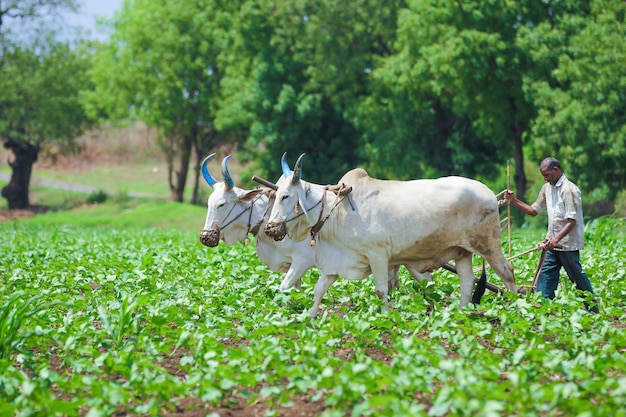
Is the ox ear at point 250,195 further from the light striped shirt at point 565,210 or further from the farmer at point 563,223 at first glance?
the light striped shirt at point 565,210

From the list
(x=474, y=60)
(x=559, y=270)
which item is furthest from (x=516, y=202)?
(x=474, y=60)

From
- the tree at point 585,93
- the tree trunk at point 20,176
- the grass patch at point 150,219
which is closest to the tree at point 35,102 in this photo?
the tree trunk at point 20,176

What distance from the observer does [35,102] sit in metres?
40.1

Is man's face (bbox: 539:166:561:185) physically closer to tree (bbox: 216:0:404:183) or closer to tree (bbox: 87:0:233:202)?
tree (bbox: 216:0:404:183)

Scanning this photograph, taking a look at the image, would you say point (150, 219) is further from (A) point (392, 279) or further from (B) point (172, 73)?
(A) point (392, 279)

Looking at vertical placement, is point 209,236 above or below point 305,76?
below

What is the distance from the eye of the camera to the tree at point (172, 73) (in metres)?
38.1

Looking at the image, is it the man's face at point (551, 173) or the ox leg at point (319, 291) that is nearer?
the ox leg at point (319, 291)

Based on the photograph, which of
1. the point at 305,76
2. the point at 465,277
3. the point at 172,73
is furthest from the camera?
the point at 172,73

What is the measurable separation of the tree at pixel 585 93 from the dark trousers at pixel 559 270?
13399 millimetres

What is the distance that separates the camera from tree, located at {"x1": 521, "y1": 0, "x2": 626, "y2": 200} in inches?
851

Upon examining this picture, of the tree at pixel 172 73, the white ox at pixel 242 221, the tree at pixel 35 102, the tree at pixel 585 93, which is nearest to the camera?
the white ox at pixel 242 221

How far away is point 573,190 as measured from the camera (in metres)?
8.67

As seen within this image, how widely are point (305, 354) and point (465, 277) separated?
3.07 metres
